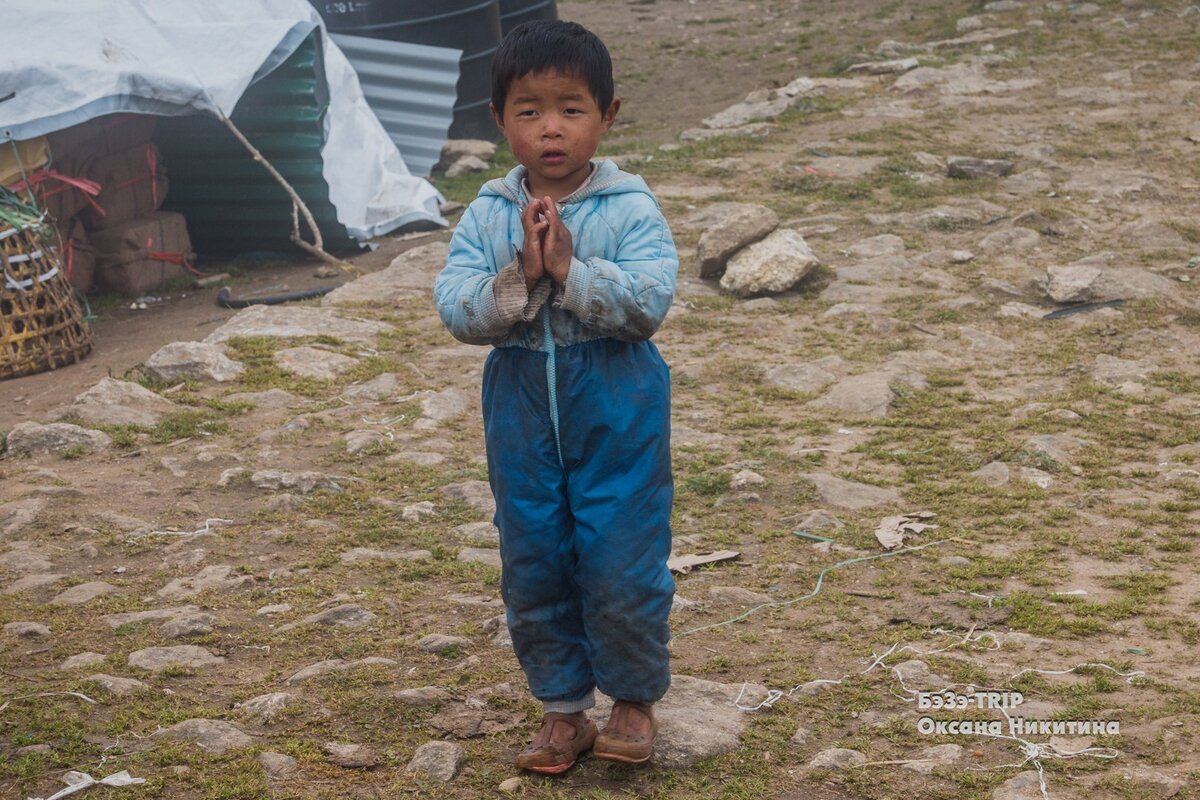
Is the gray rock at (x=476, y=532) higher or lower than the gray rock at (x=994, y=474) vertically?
higher

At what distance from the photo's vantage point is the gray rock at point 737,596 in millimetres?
3443

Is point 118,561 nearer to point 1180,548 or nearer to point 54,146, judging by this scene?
point 1180,548

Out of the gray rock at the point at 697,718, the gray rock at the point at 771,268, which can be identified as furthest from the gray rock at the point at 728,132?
the gray rock at the point at 697,718

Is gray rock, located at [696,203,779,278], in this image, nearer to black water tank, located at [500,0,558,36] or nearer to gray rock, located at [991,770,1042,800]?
gray rock, located at [991,770,1042,800]

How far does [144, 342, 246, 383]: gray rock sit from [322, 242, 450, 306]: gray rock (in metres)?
1.05

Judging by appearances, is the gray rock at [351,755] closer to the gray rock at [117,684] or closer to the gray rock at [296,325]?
the gray rock at [117,684]

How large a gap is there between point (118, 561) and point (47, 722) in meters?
1.05

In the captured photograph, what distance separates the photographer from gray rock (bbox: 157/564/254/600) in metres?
3.55

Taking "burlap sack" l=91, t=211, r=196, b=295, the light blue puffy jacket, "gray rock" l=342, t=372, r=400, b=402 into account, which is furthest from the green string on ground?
"burlap sack" l=91, t=211, r=196, b=295

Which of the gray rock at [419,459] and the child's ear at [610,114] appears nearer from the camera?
Answer: the child's ear at [610,114]

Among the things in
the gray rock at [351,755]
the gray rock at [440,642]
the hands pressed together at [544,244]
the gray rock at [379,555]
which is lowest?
the gray rock at [379,555]

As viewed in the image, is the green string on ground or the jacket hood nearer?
the jacket hood

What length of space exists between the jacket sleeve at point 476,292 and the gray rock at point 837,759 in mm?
1035

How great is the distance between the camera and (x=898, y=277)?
6203 mm
